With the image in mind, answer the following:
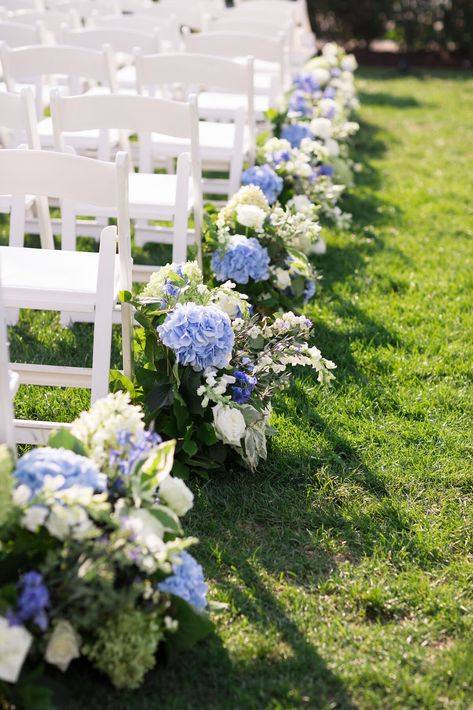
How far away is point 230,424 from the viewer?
3217 mm

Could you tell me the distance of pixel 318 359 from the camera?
345 centimetres

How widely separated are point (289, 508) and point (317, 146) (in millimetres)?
2776

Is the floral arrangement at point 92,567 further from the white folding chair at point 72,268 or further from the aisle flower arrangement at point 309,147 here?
the aisle flower arrangement at point 309,147

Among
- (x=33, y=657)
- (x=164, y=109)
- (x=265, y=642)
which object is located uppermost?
(x=164, y=109)

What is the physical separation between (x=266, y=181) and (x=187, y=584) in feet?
9.52

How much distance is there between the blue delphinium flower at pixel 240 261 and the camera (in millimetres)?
4180

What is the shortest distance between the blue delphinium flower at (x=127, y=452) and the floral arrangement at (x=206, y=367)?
664mm

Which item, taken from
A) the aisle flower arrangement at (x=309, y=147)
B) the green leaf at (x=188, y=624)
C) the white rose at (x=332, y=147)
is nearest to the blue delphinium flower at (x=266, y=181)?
the aisle flower arrangement at (x=309, y=147)

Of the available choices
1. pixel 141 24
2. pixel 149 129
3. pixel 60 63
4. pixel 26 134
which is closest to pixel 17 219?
pixel 26 134

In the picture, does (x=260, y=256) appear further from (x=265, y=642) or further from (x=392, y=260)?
(x=265, y=642)

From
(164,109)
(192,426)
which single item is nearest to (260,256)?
(164,109)

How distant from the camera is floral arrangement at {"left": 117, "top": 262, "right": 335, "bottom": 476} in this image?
3.21 m

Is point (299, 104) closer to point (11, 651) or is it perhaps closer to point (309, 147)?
point (309, 147)

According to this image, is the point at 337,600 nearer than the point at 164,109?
Yes
